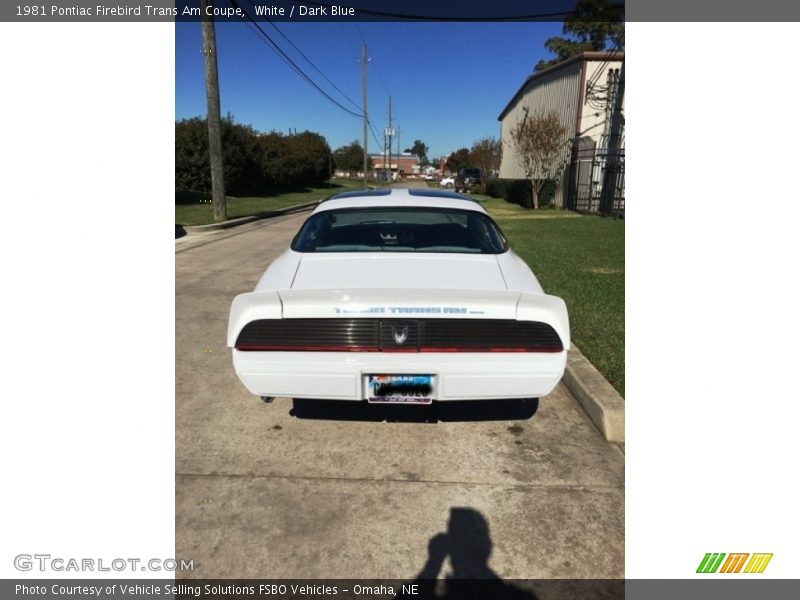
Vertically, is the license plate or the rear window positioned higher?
the rear window

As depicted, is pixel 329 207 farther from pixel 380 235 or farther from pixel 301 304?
pixel 301 304

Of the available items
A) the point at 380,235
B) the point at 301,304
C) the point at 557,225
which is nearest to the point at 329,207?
the point at 380,235

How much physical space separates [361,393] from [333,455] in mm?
590

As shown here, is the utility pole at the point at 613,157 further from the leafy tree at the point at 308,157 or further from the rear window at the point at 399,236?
the leafy tree at the point at 308,157

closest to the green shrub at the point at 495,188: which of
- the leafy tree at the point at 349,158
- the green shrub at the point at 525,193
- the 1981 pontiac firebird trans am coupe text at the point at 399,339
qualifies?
the green shrub at the point at 525,193

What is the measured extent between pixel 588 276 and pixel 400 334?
5477 millimetres

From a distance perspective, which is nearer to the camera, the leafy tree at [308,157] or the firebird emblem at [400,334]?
the firebird emblem at [400,334]

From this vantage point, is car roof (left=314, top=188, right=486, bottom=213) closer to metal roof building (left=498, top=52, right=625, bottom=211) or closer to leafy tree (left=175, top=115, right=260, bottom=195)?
metal roof building (left=498, top=52, right=625, bottom=211)

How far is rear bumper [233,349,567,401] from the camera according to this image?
2607 mm

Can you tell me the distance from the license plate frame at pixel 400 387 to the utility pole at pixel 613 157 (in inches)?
682

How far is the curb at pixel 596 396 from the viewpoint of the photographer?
3207 mm

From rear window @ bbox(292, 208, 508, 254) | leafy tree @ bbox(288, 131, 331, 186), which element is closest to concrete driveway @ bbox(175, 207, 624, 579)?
rear window @ bbox(292, 208, 508, 254)

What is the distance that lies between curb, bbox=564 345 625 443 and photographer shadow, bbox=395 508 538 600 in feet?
4.00

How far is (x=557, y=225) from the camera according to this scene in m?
15.0
